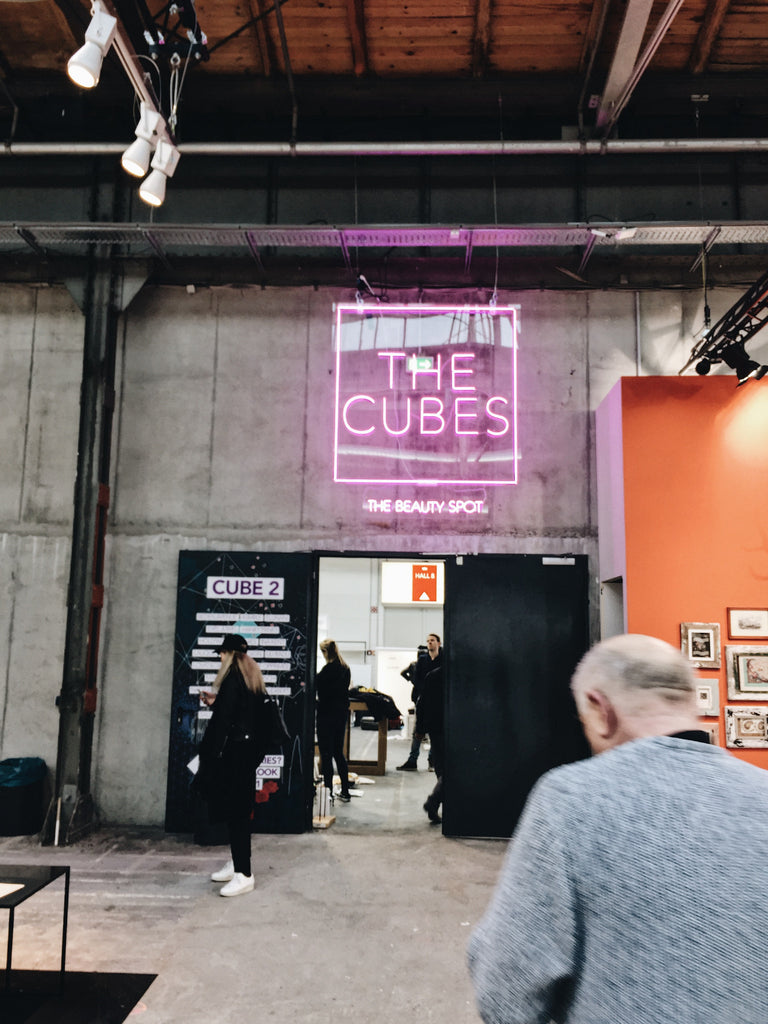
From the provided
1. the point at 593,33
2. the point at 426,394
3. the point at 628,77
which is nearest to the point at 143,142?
the point at 426,394

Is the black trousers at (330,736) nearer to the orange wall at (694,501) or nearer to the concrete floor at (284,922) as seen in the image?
the concrete floor at (284,922)

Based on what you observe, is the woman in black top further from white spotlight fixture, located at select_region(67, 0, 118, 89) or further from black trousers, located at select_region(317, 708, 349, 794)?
white spotlight fixture, located at select_region(67, 0, 118, 89)

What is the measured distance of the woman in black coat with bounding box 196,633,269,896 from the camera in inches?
193

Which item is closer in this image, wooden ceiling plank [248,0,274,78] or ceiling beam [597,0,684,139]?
ceiling beam [597,0,684,139]

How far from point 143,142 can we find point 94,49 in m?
0.79

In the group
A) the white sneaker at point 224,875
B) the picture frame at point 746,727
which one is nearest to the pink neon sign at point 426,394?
the picture frame at point 746,727

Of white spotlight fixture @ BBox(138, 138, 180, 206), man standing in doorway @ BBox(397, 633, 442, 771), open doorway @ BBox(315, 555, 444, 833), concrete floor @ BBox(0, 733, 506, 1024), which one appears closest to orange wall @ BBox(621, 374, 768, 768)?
man standing in doorway @ BBox(397, 633, 442, 771)

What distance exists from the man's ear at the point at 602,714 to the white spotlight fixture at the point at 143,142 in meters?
4.28

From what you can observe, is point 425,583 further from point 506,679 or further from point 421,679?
point 506,679

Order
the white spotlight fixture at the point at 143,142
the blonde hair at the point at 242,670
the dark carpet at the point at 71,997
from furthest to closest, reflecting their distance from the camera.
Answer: the blonde hair at the point at 242,670
the white spotlight fixture at the point at 143,142
the dark carpet at the point at 71,997

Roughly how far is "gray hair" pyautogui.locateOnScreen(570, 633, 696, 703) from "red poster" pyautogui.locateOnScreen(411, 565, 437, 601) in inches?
428

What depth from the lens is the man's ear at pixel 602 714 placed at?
1.34 metres

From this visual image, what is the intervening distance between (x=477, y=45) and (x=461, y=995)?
653 cm

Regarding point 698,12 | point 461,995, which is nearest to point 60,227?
point 698,12
